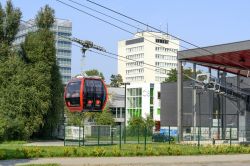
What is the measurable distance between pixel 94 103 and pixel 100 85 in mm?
1612

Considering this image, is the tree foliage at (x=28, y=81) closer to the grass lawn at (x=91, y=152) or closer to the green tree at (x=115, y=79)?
the grass lawn at (x=91, y=152)

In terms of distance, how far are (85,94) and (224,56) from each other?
558 inches

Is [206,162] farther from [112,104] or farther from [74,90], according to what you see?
[112,104]

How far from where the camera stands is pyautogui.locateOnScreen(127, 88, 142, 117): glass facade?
10350 centimetres

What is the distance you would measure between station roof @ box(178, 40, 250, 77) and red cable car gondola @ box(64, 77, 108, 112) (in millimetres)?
10813

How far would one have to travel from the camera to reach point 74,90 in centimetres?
3956

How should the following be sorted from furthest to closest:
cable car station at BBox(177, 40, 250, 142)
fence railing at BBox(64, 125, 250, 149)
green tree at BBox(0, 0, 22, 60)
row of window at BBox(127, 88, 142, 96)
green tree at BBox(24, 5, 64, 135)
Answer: row of window at BBox(127, 88, 142, 96)
green tree at BBox(0, 0, 22, 60)
green tree at BBox(24, 5, 64, 135)
cable car station at BBox(177, 40, 250, 142)
fence railing at BBox(64, 125, 250, 149)

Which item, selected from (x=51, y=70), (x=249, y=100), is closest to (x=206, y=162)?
(x=249, y=100)

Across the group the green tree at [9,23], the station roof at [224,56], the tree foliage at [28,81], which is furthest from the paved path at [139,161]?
the green tree at [9,23]

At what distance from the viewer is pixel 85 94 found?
38.8 m

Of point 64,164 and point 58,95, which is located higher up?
point 58,95

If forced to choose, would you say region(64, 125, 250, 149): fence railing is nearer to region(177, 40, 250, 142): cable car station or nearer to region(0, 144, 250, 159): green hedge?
region(177, 40, 250, 142): cable car station

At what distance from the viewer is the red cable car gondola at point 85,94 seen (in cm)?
3891

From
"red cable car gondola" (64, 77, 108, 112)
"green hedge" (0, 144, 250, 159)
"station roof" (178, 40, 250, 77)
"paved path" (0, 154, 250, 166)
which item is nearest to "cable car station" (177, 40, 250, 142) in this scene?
"station roof" (178, 40, 250, 77)
